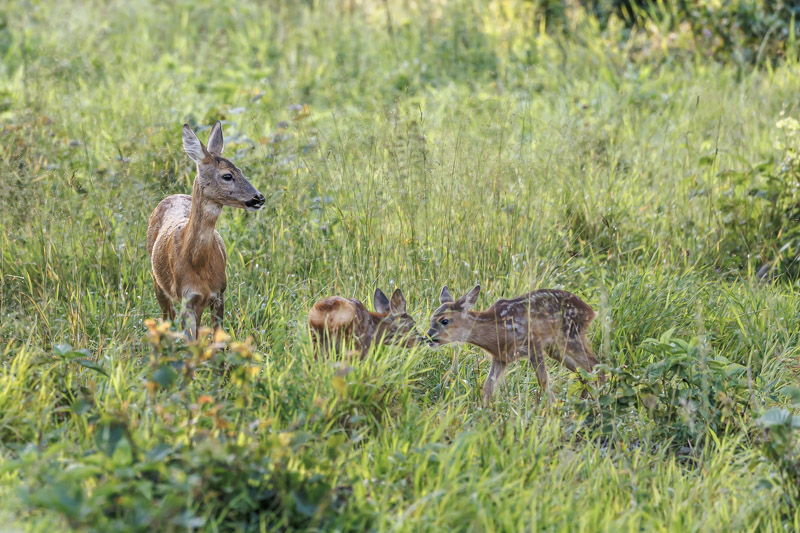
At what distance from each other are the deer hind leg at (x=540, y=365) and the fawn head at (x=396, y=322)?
23.0 inches

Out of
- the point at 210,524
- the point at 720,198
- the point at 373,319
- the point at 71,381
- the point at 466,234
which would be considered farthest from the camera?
the point at 720,198

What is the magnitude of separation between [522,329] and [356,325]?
0.84 meters

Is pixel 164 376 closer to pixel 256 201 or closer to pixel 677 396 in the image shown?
pixel 256 201

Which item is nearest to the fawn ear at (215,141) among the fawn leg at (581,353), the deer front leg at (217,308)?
the deer front leg at (217,308)

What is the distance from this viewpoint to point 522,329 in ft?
16.0

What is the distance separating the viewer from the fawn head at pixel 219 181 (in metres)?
5.10

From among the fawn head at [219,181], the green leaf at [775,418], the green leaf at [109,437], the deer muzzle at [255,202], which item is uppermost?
the fawn head at [219,181]

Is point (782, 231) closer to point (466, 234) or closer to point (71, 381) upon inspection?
point (466, 234)

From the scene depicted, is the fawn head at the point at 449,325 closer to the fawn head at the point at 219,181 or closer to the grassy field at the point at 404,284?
the grassy field at the point at 404,284

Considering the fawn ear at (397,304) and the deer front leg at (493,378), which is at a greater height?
the fawn ear at (397,304)

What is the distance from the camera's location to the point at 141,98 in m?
8.90

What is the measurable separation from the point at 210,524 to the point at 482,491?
100 centimetres

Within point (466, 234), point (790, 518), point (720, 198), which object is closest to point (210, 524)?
point (790, 518)

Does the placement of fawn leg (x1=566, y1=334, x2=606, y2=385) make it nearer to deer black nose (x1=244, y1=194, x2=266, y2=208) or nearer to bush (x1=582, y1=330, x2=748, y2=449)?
bush (x1=582, y1=330, x2=748, y2=449)
